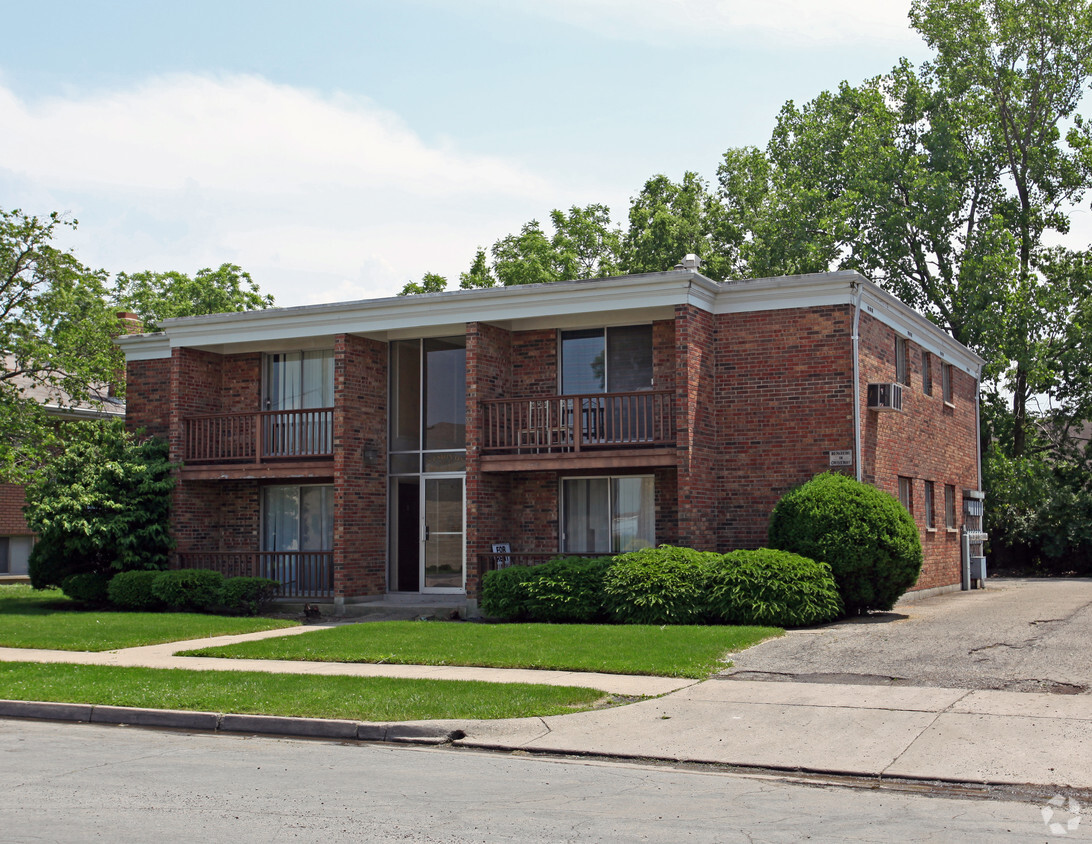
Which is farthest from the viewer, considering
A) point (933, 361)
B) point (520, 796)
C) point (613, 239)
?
point (613, 239)

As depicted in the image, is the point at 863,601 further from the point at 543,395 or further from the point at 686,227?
the point at 686,227

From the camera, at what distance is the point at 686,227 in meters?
41.6

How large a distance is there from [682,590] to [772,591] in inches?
50.5

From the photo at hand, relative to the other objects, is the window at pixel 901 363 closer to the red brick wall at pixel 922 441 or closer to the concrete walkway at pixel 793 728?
the red brick wall at pixel 922 441

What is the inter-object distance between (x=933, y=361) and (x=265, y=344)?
45.5ft

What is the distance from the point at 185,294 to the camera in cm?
4569

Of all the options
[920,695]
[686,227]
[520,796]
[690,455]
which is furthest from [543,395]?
[686,227]

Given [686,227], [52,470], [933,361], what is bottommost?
[52,470]

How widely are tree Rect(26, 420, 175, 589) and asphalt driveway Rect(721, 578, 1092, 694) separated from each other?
42.0 feet

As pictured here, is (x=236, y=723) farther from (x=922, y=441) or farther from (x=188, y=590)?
(x=922, y=441)

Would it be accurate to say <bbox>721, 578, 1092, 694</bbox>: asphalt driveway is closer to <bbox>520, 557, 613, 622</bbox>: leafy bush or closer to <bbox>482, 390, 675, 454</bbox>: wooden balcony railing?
<bbox>520, 557, 613, 622</bbox>: leafy bush

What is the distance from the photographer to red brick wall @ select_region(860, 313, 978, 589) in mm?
19844

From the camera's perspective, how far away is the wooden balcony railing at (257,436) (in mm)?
22219

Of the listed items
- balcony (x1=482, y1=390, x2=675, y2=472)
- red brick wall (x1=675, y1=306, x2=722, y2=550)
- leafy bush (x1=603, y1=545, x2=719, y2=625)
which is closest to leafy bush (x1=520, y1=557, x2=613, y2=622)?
leafy bush (x1=603, y1=545, x2=719, y2=625)
